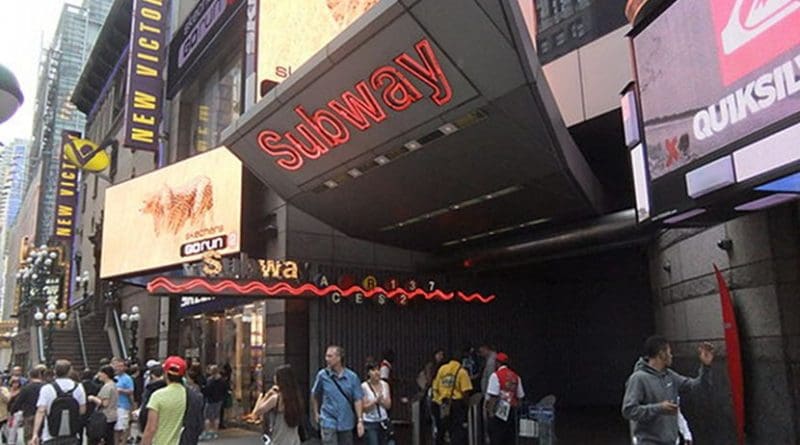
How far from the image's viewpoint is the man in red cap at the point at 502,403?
33.9 ft

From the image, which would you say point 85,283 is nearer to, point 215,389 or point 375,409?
point 215,389

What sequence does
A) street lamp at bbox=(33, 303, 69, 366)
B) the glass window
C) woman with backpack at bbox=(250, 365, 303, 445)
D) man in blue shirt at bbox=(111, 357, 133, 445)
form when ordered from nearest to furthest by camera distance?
woman with backpack at bbox=(250, 365, 303, 445)
man in blue shirt at bbox=(111, 357, 133, 445)
the glass window
street lamp at bbox=(33, 303, 69, 366)

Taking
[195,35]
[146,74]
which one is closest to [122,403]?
[195,35]

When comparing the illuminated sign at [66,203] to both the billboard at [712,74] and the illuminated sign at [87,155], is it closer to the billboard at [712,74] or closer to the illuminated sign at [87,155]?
the illuminated sign at [87,155]

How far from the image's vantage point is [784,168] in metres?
5.04

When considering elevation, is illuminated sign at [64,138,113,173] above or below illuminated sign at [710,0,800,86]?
above

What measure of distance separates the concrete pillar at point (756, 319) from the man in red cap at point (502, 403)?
2685mm

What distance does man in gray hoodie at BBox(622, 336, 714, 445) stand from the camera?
5.52m

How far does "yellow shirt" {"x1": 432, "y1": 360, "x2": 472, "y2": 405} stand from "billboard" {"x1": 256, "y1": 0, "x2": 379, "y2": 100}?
24.1ft

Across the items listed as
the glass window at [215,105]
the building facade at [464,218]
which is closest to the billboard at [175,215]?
the building facade at [464,218]

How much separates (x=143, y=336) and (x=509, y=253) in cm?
1714

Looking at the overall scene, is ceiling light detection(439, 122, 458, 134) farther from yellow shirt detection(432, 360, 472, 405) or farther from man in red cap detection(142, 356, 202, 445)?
man in red cap detection(142, 356, 202, 445)

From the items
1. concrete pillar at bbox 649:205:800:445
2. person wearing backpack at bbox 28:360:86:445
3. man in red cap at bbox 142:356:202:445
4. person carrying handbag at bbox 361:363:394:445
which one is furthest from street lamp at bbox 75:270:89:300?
concrete pillar at bbox 649:205:800:445

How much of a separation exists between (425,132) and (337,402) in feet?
15.4
